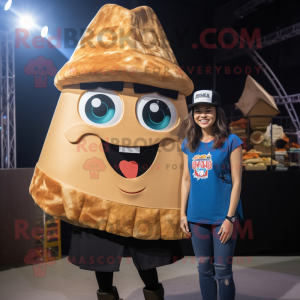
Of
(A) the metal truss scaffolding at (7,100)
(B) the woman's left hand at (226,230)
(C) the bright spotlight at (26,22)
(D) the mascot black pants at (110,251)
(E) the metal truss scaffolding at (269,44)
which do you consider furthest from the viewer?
(E) the metal truss scaffolding at (269,44)

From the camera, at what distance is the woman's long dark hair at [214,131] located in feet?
5.61

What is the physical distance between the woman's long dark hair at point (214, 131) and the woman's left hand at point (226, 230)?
0.36m

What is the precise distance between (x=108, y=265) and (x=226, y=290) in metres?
0.60

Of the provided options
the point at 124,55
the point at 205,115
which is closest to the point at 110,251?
the point at 205,115

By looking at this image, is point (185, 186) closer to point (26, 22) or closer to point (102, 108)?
point (102, 108)

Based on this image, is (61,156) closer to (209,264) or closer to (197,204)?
(197,204)

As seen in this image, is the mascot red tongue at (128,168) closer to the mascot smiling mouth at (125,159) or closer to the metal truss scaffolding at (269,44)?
the mascot smiling mouth at (125,159)

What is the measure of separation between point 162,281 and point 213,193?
1.47m

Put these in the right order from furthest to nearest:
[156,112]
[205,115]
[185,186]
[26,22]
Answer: [26,22] < [156,112] < [185,186] < [205,115]

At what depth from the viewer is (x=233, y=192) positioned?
1.67 m

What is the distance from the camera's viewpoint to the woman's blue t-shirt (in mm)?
1682

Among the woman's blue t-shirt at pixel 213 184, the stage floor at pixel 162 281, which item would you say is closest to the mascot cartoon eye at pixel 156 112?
the woman's blue t-shirt at pixel 213 184

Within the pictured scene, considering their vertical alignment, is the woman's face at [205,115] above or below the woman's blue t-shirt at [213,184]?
above

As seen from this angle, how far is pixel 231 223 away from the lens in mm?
1654
